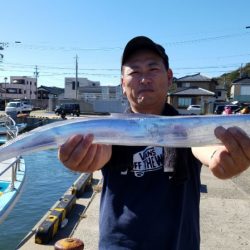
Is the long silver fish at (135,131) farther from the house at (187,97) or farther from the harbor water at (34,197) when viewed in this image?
the house at (187,97)

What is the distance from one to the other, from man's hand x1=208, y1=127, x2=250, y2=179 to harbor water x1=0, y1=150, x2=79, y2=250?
7.43 m

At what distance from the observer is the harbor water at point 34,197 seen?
9.89 metres

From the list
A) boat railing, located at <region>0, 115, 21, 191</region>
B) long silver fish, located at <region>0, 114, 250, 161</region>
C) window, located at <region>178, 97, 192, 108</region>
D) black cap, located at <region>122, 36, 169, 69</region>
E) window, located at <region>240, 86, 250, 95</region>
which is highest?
window, located at <region>240, 86, 250, 95</region>

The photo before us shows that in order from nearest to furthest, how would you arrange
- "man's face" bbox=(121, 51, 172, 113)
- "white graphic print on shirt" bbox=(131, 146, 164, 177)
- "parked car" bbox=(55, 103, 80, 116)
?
"white graphic print on shirt" bbox=(131, 146, 164, 177)
"man's face" bbox=(121, 51, 172, 113)
"parked car" bbox=(55, 103, 80, 116)

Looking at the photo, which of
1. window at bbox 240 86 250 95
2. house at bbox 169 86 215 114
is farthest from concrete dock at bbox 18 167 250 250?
window at bbox 240 86 250 95

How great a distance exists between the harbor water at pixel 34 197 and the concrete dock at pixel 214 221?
1933 millimetres

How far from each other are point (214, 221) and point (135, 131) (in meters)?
5.72

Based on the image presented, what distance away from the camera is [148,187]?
8.82ft

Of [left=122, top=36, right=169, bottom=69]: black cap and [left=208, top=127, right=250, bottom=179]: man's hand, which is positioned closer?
[left=208, top=127, right=250, bottom=179]: man's hand

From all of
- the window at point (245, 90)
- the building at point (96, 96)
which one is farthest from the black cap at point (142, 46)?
the window at point (245, 90)

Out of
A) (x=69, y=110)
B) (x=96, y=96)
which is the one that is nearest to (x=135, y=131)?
(x=69, y=110)

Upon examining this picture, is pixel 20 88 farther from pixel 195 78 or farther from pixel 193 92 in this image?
pixel 193 92

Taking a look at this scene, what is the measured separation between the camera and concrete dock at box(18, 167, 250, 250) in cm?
653

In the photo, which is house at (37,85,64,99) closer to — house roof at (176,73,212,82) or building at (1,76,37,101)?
building at (1,76,37,101)
